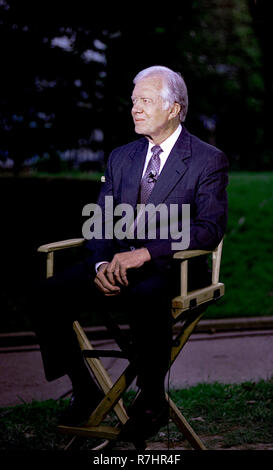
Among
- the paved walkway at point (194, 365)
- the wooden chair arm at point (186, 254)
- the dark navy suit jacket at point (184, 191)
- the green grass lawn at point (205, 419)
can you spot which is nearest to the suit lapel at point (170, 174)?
the dark navy suit jacket at point (184, 191)

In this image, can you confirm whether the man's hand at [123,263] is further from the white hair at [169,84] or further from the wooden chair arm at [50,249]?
the white hair at [169,84]

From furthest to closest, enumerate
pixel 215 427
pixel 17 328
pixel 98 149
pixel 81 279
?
pixel 98 149 < pixel 17 328 < pixel 215 427 < pixel 81 279

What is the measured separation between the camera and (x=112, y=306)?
4.30 metres

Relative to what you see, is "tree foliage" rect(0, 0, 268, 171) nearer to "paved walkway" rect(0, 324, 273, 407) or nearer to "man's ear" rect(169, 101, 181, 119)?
"paved walkway" rect(0, 324, 273, 407)

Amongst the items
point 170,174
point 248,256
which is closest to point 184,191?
point 170,174

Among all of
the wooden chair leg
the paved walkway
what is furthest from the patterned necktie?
the paved walkway

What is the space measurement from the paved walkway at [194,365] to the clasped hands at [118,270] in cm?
179

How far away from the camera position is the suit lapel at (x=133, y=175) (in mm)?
4316

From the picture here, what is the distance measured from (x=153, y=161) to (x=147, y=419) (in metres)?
1.40

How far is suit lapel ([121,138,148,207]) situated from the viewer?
432 cm

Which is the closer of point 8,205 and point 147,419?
point 147,419

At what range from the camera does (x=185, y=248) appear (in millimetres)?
4051

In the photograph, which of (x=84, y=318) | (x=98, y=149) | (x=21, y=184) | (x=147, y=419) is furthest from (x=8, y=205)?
(x=147, y=419)

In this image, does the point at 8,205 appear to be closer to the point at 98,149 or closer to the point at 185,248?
the point at 98,149
